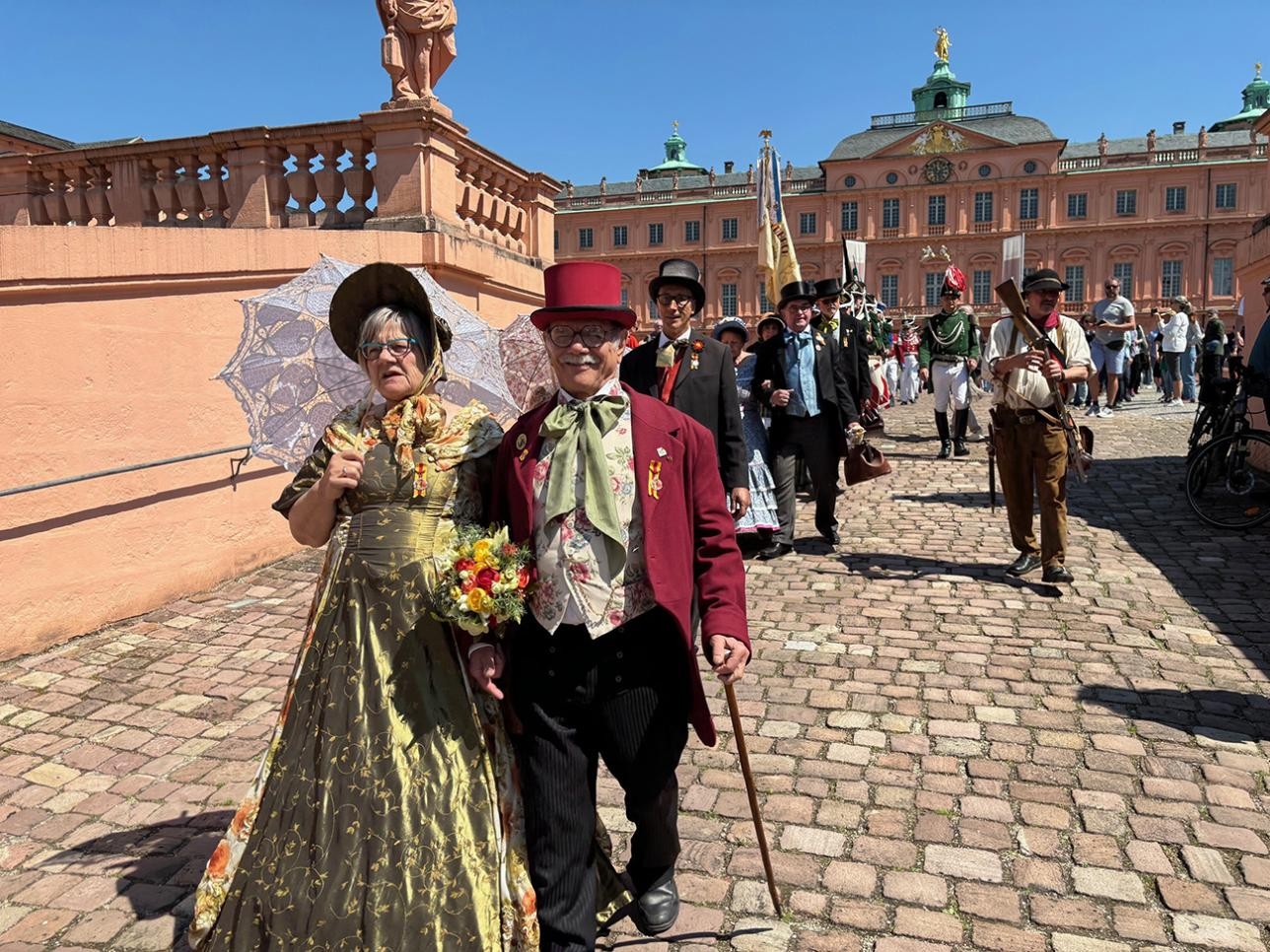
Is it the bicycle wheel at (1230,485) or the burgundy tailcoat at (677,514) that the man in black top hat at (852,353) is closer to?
the bicycle wheel at (1230,485)

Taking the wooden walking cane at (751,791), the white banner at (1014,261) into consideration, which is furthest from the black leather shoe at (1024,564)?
the wooden walking cane at (751,791)

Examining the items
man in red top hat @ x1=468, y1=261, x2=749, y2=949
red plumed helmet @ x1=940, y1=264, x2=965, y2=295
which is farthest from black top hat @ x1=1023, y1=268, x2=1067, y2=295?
red plumed helmet @ x1=940, y1=264, x2=965, y2=295

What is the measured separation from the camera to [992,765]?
3885 mm

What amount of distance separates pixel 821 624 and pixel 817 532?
9.12 feet

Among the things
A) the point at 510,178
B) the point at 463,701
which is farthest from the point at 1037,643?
the point at 510,178

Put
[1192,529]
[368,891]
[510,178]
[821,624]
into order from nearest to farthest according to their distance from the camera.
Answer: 1. [368,891]
2. [821,624]
3. [1192,529]
4. [510,178]

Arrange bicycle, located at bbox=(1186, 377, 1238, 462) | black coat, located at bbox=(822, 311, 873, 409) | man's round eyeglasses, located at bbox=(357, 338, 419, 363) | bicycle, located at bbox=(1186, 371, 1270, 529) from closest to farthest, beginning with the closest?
man's round eyeglasses, located at bbox=(357, 338, 419, 363) → bicycle, located at bbox=(1186, 371, 1270, 529) → black coat, located at bbox=(822, 311, 873, 409) → bicycle, located at bbox=(1186, 377, 1238, 462)

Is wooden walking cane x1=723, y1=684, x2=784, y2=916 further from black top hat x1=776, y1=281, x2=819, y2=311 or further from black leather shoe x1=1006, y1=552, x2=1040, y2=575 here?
black top hat x1=776, y1=281, x2=819, y2=311

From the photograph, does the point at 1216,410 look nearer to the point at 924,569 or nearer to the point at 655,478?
the point at 924,569

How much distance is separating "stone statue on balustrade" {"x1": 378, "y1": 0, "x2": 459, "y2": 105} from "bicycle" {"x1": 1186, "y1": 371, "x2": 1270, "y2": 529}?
731 centimetres

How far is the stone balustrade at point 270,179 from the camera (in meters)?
7.67

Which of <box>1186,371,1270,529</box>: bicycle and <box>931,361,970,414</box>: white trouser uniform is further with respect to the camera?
<box>931,361,970,414</box>: white trouser uniform

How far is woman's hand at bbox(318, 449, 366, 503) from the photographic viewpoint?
2588mm

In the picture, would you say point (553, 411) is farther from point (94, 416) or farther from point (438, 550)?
point (94, 416)
